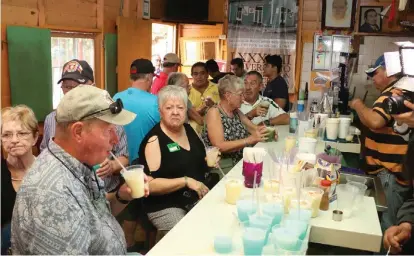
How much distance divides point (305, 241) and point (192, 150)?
1315 mm

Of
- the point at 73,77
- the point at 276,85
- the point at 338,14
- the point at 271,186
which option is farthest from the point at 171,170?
the point at 338,14

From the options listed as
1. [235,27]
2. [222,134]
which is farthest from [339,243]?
[235,27]

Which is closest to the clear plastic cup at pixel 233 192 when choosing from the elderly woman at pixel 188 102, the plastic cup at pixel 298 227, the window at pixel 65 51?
the plastic cup at pixel 298 227

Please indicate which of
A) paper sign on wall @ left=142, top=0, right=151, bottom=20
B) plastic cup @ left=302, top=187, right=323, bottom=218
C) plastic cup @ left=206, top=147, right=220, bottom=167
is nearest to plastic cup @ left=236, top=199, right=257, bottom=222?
plastic cup @ left=302, top=187, right=323, bottom=218

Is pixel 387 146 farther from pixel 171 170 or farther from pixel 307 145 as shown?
pixel 171 170

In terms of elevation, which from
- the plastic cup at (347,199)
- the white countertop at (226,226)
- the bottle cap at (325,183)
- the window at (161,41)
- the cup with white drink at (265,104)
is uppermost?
the window at (161,41)

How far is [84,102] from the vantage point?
1697 mm

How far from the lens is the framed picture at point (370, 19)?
7246 mm

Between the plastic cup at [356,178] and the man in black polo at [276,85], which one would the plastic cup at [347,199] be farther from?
the man in black polo at [276,85]

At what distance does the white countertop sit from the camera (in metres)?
1.89

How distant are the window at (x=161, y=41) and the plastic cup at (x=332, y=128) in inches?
190

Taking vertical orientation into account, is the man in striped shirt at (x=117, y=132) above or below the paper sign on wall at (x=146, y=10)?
below

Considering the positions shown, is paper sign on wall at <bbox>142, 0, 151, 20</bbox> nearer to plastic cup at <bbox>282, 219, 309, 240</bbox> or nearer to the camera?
the camera

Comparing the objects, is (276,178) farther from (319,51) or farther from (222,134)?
(319,51)
